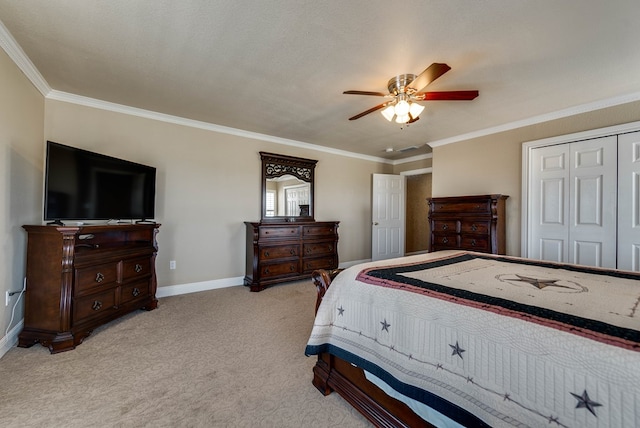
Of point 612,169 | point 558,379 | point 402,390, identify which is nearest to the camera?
point 558,379

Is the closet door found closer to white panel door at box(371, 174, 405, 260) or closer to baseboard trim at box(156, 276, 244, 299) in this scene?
white panel door at box(371, 174, 405, 260)

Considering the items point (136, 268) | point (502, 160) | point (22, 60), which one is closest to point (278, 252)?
point (136, 268)

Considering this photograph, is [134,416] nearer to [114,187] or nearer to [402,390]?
[402,390]

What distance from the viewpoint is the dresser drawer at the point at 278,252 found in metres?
3.82

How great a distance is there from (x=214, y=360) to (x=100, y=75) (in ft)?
8.93

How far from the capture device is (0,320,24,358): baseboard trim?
1994mm

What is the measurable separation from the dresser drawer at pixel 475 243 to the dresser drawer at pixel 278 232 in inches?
92.7

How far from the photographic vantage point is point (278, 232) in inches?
156

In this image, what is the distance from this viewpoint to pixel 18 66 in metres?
2.18

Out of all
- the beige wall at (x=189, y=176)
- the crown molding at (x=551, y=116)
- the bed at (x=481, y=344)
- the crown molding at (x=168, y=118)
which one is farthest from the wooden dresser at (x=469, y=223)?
the beige wall at (x=189, y=176)

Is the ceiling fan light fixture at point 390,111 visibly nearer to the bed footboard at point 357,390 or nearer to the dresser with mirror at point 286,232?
the bed footboard at point 357,390

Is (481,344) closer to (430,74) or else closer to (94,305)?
(430,74)

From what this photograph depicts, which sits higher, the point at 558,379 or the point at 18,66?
the point at 18,66

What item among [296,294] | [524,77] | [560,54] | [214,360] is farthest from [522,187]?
[214,360]
